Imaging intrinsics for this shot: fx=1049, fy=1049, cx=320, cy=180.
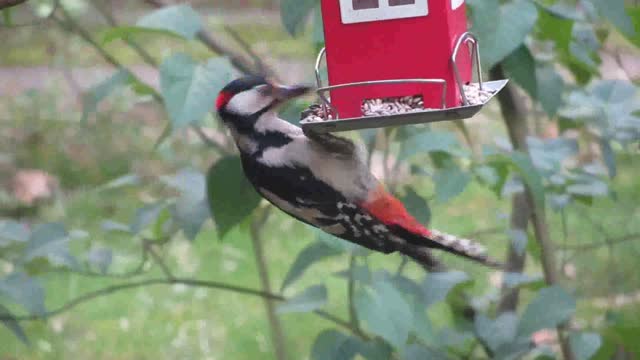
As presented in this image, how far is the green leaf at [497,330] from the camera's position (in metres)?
2.54

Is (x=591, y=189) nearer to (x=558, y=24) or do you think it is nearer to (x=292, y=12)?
(x=558, y=24)

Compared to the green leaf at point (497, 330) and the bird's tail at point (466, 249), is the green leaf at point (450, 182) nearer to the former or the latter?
the green leaf at point (497, 330)

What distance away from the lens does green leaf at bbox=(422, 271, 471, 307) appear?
241 cm

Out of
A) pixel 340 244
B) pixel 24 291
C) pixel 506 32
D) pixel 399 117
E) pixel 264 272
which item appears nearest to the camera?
pixel 399 117

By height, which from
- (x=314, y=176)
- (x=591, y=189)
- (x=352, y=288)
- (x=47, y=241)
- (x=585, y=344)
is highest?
(x=314, y=176)

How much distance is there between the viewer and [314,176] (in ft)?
6.42

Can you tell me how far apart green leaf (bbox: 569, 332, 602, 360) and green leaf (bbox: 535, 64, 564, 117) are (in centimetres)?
56

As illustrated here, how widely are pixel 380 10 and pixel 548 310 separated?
997 mm

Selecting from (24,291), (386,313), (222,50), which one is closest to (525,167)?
(386,313)

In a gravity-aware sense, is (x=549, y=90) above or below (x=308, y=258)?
above

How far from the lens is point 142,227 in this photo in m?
2.57

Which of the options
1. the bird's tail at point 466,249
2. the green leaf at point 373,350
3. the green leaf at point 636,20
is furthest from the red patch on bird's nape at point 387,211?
the green leaf at point 636,20

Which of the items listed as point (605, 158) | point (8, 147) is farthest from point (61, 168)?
point (605, 158)

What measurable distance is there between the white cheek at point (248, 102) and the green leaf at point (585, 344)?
1107mm
